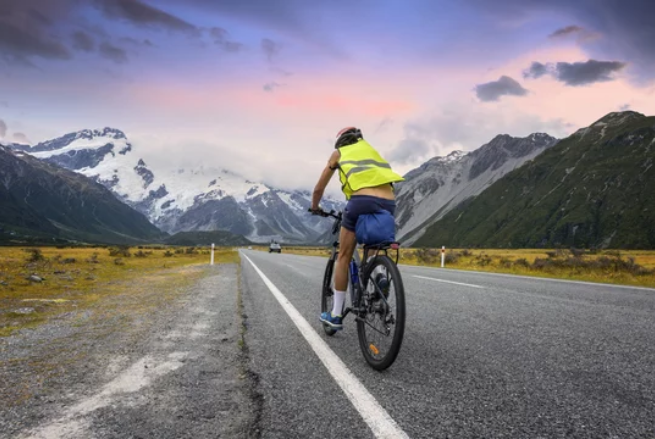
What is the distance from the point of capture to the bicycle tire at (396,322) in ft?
10.9

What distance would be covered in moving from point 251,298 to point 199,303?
1.25 meters

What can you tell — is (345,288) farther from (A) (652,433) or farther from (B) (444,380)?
(A) (652,433)

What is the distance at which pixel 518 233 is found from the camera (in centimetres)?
15600

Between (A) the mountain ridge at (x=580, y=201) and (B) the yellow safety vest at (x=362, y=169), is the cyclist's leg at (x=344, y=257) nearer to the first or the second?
(B) the yellow safety vest at (x=362, y=169)

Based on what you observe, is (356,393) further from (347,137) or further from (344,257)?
(347,137)

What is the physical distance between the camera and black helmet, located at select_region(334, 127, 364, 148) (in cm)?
455

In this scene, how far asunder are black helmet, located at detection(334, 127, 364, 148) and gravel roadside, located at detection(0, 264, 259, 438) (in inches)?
101

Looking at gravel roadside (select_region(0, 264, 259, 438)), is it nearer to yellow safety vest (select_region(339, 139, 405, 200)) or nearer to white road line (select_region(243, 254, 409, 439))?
white road line (select_region(243, 254, 409, 439))

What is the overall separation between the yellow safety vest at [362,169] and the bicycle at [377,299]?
2.25ft

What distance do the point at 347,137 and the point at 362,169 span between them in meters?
0.57

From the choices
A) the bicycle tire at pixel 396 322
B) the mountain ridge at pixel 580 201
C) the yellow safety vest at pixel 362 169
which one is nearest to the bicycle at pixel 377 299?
the bicycle tire at pixel 396 322

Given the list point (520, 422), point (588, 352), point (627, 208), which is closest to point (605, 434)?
point (520, 422)

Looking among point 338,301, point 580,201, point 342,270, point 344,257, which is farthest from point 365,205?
point 580,201

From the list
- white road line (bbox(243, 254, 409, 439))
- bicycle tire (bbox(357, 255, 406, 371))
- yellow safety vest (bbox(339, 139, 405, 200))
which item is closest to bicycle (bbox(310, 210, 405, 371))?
bicycle tire (bbox(357, 255, 406, 371))
